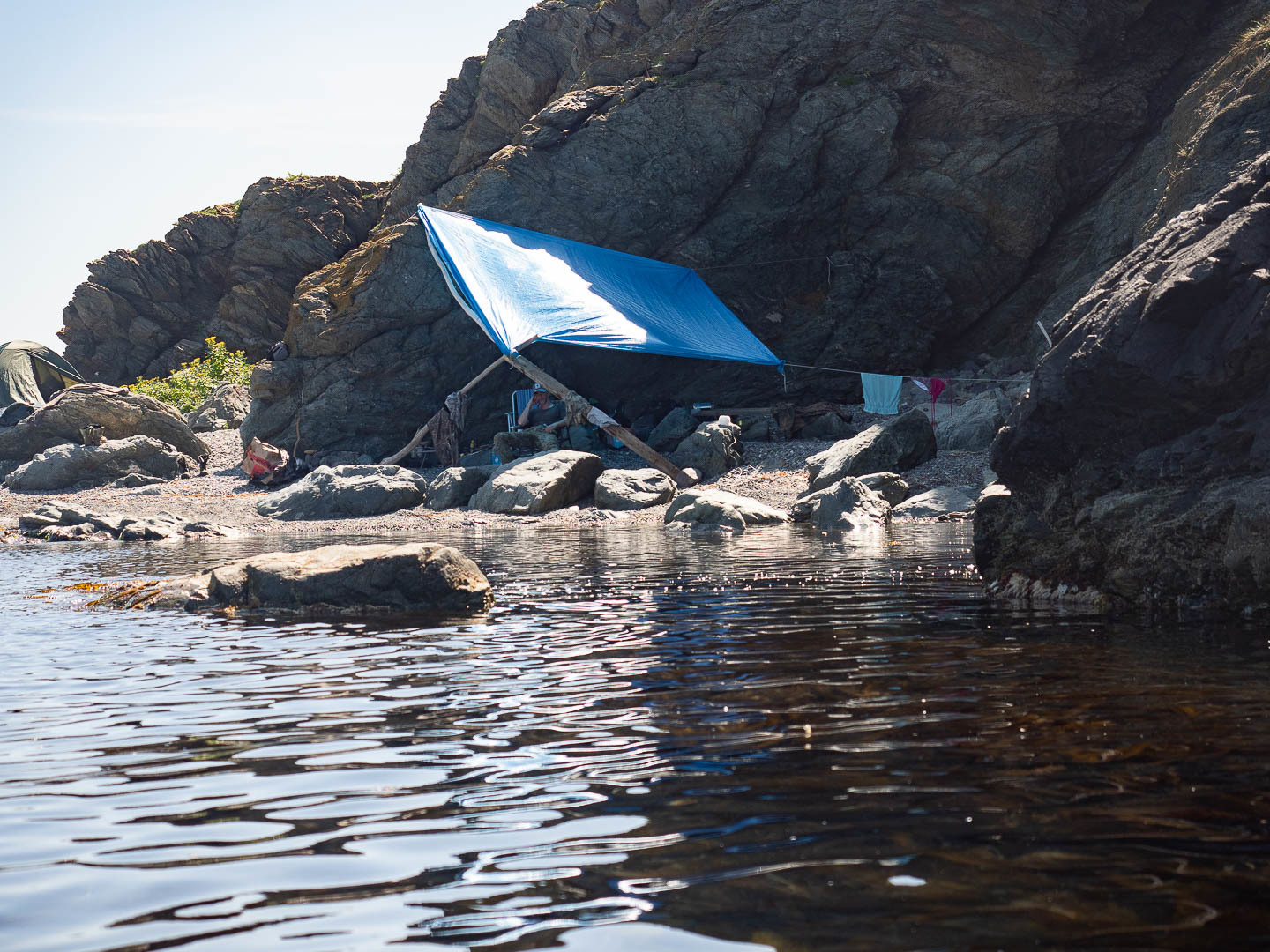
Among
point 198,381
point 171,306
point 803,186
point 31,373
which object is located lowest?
point 198,381

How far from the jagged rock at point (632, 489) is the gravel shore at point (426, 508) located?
0.28m

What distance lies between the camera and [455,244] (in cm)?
2511

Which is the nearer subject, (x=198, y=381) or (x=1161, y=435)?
(x=1161, y=435)

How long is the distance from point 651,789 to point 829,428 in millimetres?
21860

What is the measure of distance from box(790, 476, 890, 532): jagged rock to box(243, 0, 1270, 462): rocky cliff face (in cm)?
1150

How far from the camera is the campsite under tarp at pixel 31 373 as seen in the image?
39938mm

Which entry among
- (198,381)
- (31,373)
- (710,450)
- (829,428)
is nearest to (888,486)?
(710,450)

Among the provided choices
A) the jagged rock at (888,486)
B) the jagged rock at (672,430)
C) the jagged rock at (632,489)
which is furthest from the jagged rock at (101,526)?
the jagged rock at (888,486)

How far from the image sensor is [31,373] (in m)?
41.2

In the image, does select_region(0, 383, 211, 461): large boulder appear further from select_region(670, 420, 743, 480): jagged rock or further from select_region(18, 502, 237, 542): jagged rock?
select_region(670, 420, 743, 480): jagged rock

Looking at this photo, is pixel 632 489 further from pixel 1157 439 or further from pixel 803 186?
pixel 1157 439

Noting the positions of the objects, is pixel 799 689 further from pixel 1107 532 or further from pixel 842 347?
pixel 842 347

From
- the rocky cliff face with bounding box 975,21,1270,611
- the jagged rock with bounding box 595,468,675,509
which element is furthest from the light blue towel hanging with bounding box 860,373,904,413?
the rocky cliff face with bounding box 975,21,1270,611

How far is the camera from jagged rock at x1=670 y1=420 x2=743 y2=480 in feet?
74.8
